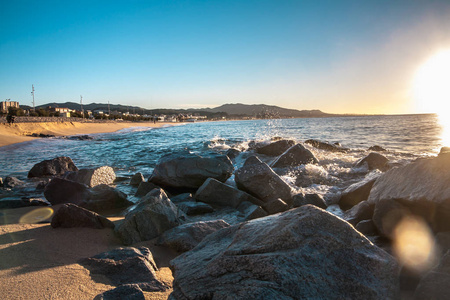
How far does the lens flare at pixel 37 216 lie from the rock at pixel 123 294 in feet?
11.8

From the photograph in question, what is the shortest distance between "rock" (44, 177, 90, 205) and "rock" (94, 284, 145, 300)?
4484 mm

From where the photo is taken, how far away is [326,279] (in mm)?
1854

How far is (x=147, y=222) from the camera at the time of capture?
4.35 metres

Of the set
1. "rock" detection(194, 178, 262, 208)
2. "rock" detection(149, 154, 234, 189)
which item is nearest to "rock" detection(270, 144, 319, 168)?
"rock" detection(149, 154, 234, 189)

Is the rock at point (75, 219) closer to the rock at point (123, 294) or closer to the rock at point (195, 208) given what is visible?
the rock at point (195, 208)

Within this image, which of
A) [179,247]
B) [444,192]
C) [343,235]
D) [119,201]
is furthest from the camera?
[119,201]

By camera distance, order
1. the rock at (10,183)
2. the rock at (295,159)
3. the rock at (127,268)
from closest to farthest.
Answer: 1. the rock at (127,268)
2. the rock at (10,183)
3. the rock at (295,159)

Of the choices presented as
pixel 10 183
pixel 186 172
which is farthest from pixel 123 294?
pixel 10 183

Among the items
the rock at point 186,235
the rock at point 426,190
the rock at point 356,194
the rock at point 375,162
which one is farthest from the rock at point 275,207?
the rock at point 375,162

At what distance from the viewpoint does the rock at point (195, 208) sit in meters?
5.83

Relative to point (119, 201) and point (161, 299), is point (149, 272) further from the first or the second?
point (119, 201)

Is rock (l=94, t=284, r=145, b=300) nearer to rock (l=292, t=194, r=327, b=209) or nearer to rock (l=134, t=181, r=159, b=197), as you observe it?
rock (l=292, t=194, r=327, b=209)

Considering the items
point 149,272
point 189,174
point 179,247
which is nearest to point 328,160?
point 189,174

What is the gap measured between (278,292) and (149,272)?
1891 millimetres
